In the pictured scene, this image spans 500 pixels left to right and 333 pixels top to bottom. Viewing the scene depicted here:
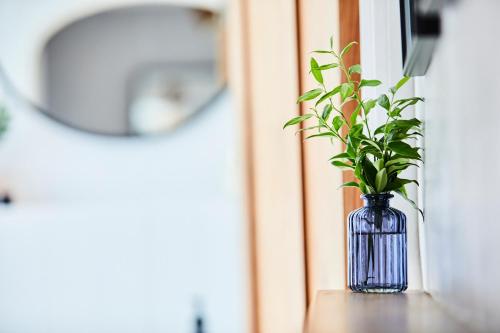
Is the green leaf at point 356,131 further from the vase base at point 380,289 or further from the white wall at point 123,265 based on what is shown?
the white wall at point 123,265

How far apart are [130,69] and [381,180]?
1821 millimetres

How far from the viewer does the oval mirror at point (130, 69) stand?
2.74 meters

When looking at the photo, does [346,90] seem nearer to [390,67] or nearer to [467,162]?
[390,67]

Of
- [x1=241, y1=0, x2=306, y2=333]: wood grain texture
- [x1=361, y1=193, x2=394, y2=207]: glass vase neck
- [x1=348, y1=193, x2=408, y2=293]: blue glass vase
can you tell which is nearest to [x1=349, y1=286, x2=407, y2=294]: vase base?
[x1=348, y1=193, x2=408, y2=293]: blue glass vase

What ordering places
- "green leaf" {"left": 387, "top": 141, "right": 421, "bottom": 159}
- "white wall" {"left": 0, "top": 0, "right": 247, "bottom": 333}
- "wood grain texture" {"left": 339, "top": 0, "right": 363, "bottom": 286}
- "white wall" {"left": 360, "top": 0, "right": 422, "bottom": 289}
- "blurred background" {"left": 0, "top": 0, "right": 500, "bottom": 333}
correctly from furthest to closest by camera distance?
"white wall" {"left": 0, "top": 0, "right": 247, "bottom": 333} < "blurred background" {"left": 0, "top": 0, "right": 500, "bottom": 333} < "wood grain texture" {"left": 339, "top": 0, "right": 363, "bottom": 286} < "white wall" {"left": 360, "top": 0, "right": 422, "bottom": 289} < "green leaf" {"left": 387, "top": 141, "right": 421, "bottom": 159}

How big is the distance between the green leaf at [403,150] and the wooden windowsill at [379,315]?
19cm

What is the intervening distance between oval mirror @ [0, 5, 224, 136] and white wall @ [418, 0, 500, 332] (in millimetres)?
1738

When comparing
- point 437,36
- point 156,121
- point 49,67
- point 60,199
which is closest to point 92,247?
point 60,199

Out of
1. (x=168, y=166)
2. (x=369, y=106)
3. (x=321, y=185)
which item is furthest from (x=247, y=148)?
(x=168, y=166)

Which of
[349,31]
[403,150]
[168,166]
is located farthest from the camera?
[168,166]

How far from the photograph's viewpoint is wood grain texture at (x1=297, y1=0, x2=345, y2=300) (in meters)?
1.61

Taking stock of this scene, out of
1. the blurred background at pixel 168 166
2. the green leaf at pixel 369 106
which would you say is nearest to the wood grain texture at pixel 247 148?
the blurred background at pixel 168 166

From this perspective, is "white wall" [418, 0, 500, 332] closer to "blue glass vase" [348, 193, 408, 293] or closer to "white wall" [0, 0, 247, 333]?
"blue glass vase" [348, 193, 408, 293]

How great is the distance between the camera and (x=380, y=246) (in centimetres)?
110
